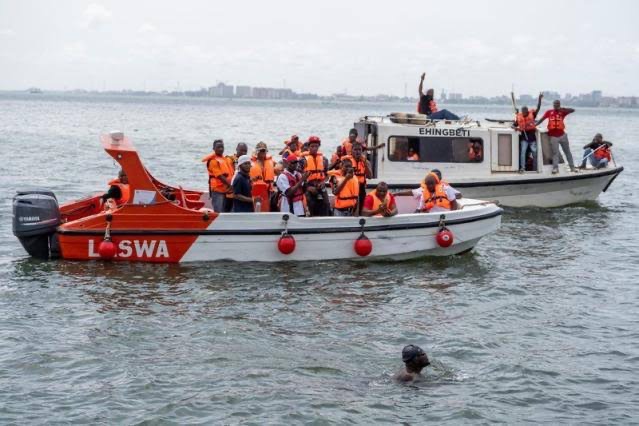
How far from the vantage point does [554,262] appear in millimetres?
16312

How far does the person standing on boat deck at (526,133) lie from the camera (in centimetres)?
2086

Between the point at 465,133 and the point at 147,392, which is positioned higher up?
the point at 465,133

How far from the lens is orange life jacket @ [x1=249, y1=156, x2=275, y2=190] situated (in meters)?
14.8

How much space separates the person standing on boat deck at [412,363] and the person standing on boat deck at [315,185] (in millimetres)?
5633

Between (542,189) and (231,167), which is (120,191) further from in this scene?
(542,189)

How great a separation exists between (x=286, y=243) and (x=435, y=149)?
6.93 meters

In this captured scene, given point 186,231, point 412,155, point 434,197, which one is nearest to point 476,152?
point 412,155

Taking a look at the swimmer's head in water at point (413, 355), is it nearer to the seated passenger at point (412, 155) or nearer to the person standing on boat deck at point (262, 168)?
the person standing on boat deck at point (262, 168)

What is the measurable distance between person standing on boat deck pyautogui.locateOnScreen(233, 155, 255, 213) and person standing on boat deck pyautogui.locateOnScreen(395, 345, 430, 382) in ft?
17.4

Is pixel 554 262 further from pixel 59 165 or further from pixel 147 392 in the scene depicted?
pixel 59 165

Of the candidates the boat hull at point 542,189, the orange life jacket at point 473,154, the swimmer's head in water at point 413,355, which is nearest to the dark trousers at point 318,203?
the boat hull at point 542,189

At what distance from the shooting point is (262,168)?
14805 millimetres

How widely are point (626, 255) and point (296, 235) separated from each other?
679cm

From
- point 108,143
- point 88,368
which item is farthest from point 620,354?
point 108,143
